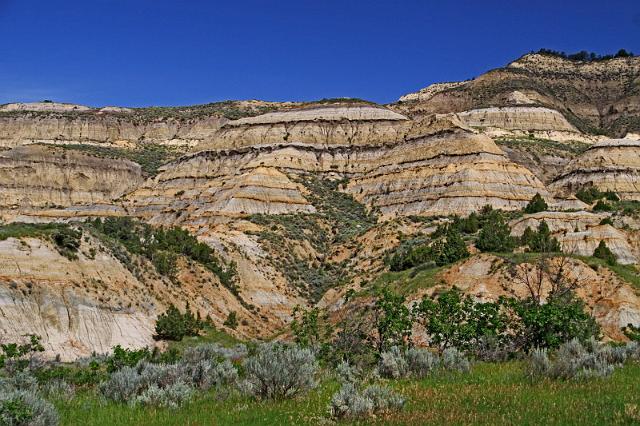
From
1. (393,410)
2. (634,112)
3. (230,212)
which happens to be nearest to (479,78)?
(634,112)

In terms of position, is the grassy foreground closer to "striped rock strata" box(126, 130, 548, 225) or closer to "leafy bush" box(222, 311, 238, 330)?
"leafy bush" box(222, 311, 238, 330)

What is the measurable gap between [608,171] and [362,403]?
9511 centimetres

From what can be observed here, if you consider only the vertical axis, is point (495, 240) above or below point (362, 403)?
above

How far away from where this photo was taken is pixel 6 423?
33.4 feet

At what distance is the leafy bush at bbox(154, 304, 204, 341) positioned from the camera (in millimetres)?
45656

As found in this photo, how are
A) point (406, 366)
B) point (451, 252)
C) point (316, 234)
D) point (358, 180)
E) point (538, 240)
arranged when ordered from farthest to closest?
point (358, 180) < point (316, 234) < point (451, 252) < point (538, 240) < point (406, 366)

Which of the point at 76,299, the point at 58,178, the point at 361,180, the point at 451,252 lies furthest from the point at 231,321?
the point at 58,178

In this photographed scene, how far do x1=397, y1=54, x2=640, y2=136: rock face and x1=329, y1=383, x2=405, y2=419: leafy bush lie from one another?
5526 inches

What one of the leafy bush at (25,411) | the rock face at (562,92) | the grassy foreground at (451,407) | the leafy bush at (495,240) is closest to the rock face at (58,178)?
the rock face at (562,92)

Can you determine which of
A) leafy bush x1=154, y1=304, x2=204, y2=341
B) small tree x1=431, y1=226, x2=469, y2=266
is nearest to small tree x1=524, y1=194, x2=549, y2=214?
small tree x1=431, y1=226, x2=469, y2=266

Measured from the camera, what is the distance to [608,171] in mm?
96875

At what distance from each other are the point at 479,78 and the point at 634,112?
37.9m

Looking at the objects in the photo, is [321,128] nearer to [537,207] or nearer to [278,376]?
[537,207]

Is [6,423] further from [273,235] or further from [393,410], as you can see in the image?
[273,235]
